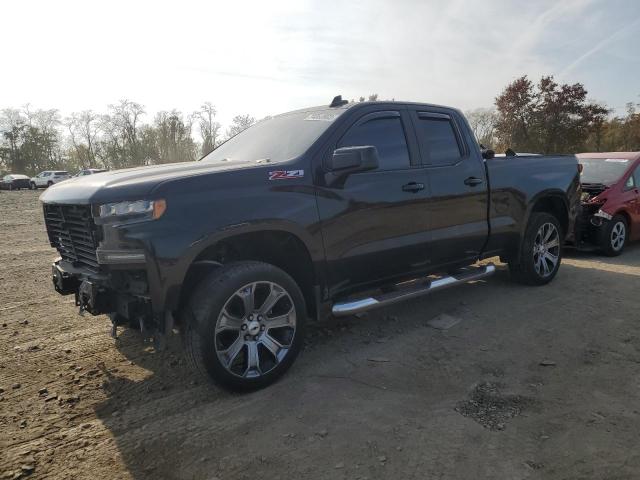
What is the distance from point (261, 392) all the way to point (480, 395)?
1512 mm

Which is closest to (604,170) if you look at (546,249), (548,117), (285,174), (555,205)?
(555,205)

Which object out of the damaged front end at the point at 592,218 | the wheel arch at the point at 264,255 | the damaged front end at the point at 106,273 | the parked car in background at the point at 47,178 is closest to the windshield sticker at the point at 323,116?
the wheel arch at the point at 264,255

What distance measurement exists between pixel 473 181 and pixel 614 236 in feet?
14.0

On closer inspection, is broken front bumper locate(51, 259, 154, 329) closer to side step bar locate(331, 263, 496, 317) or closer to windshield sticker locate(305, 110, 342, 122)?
side step bar locate(331, 263, 496, 317)

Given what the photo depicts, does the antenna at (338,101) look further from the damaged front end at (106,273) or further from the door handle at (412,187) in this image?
the damaged front end at (106,273)

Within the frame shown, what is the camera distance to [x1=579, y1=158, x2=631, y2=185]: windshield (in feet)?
25.2

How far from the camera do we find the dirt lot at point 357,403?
2471 mm

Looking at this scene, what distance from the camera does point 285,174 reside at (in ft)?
11.0

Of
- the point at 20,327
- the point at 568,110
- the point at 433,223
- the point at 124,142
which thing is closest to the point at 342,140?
the point at 433,223

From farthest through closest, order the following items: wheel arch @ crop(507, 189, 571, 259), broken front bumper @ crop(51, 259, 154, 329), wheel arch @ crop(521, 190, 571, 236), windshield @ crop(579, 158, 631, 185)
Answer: windshield @ crop(579, 158, 631, 185), wheel arch @ crop(521, 190, 571, 236), wheel arch @ crop(507, 189, 571, 259), broken front bumper @ crop(51, 259, 154, 329)

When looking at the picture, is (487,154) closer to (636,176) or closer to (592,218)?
(592,218)

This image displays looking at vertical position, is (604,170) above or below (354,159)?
below

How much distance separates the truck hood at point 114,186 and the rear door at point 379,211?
82 cm

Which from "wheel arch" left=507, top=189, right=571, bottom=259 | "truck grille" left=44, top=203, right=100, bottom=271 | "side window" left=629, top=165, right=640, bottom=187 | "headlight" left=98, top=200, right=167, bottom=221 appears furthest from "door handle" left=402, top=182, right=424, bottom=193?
"side window" left=629, top=165, right=640, bottom=187
